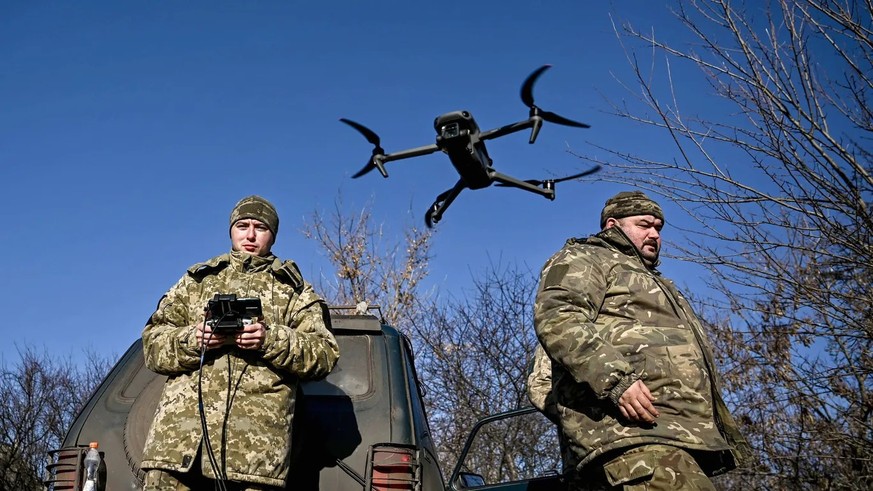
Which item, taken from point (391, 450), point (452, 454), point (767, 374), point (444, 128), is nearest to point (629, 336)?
point (391, 450)

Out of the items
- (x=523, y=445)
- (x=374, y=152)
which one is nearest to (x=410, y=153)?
(x=374, y=152)

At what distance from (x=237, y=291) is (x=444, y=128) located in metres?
6.66

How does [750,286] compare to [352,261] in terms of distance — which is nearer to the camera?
[750,286]

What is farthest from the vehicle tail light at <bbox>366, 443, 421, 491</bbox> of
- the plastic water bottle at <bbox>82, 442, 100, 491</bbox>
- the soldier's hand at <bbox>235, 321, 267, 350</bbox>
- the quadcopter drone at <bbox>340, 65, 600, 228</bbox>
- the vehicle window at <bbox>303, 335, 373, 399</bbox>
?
the quadcopter drone at <bbox>340, 65, 600, 228</bbox>

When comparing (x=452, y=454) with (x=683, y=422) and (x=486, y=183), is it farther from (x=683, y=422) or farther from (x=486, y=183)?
(x=683, y=422)

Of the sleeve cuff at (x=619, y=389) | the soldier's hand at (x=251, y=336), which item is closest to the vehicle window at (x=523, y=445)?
the sleeve cuff at (x=619, y=389)

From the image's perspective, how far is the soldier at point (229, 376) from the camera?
314 cm

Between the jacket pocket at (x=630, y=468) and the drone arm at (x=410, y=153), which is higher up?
the drone arm at (x=410, y=153)

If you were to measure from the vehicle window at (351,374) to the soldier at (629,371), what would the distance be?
1.06 metres

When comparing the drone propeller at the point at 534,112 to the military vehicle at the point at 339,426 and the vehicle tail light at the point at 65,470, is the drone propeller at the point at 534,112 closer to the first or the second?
the military vehicle at the point at 339,426

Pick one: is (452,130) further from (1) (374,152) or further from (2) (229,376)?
(2) (229,376)

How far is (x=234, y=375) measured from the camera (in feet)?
10.8

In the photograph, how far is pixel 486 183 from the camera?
10594 millimetres

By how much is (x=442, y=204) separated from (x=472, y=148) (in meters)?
1.24
